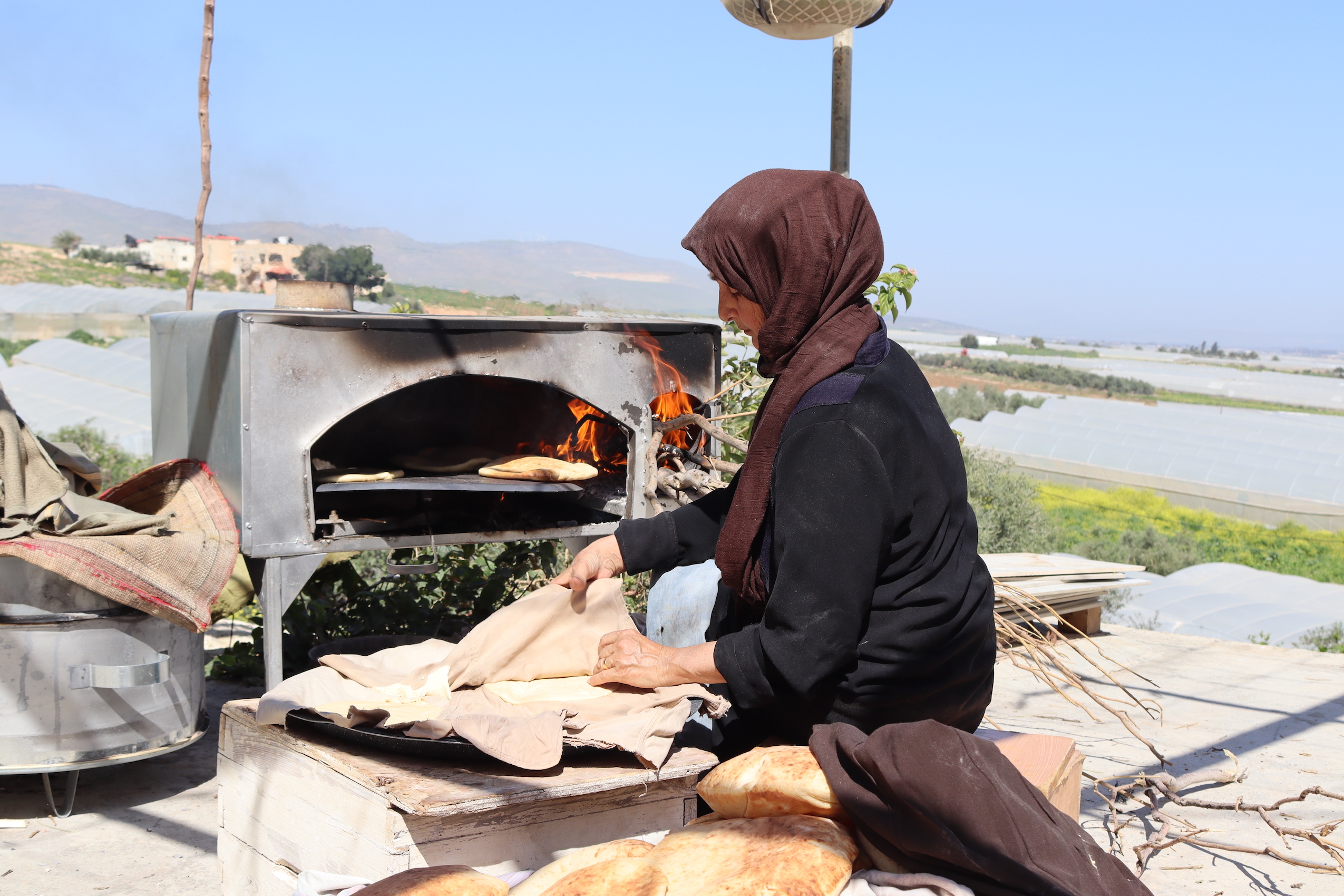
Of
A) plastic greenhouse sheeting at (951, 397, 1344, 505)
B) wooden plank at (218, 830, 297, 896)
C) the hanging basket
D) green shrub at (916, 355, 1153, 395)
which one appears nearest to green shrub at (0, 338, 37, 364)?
plastic greenhouse sheeting at (951, 397, 1344, 505)

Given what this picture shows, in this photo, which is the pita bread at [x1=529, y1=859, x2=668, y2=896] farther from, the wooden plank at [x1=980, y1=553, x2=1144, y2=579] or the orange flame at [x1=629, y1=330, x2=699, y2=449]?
the wooden plank at [x1=980, y1=553, x2=1144, y2=579]

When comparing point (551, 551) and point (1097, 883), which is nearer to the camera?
point (1097, 883)

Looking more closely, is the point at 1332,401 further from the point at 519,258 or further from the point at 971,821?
the point at 971,821

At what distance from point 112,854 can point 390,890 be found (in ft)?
5.67

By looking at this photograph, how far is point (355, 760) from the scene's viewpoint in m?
1.90

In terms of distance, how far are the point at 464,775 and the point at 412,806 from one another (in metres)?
0.18

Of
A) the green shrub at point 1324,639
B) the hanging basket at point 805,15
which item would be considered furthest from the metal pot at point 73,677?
the green shrub at point 1324,639

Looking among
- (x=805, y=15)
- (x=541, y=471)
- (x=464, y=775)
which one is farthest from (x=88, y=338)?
(x=464, y=775)

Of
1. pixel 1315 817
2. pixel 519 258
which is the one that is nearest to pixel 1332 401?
pixel 519 258

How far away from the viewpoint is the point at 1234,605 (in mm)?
7910

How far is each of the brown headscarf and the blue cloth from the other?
1.72 ft

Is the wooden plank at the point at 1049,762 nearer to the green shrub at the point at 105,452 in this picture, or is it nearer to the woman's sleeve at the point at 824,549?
the woman's sleeve at the point at 824,549

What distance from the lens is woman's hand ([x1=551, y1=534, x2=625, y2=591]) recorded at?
2410 mm

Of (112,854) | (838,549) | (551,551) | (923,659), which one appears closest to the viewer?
(838,549)
